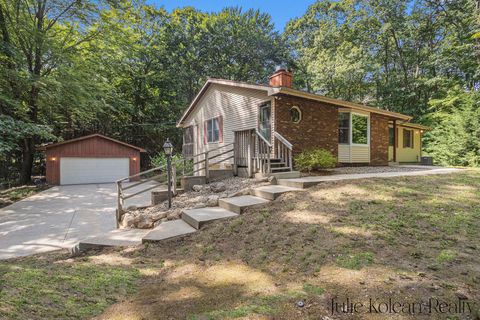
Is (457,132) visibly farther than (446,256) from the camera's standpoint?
Yes

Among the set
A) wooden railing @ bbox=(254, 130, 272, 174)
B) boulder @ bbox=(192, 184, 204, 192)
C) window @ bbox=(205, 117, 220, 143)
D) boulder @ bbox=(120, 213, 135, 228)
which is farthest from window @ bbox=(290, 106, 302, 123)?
boulder @ bbox=(120, 213, 135, 228)

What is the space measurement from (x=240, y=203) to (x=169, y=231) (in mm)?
1446

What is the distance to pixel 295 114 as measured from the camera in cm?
877

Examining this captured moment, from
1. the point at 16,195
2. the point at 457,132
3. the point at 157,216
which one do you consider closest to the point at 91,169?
the point at 16,195

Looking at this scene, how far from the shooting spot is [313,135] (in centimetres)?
912

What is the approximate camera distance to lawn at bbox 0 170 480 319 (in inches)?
83.9

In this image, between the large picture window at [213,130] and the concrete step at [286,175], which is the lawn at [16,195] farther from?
the concrete step at [286,175]

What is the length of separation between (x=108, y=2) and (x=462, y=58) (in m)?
22.5

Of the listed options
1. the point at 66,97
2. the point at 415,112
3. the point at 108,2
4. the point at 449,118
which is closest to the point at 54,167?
the point at 66,97

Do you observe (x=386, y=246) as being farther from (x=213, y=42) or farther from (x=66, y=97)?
(x=213, y=42)

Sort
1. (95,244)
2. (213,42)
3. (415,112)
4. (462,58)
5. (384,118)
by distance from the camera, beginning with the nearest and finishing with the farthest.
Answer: (95,244) < (384,118) < (462,58) < (415,112) < (213,42)

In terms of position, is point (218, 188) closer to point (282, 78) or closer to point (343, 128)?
point (282, 78)

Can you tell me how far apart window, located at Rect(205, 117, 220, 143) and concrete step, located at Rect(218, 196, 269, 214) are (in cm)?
649

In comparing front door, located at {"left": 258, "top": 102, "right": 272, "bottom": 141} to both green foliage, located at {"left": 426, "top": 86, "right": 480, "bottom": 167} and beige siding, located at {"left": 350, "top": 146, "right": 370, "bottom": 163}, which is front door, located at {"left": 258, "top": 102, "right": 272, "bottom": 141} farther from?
green foliage, located at {"left": 426, "top": 86, "right": 480, "bottom": 167}
